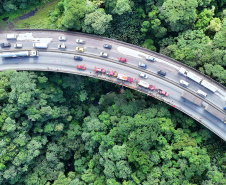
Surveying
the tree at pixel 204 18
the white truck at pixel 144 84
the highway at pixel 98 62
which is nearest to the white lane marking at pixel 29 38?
the highway at pixel 98 62

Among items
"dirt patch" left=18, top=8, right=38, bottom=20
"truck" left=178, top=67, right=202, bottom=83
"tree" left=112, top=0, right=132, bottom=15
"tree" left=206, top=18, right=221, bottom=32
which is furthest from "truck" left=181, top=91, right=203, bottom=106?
"dirt patch" left=18, top=8, right=38, bottom=20

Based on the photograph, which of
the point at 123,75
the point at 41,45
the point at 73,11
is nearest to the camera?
the point at 73,11

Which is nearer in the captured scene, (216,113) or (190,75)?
(216,113)

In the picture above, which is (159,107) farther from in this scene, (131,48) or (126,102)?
(131,48)

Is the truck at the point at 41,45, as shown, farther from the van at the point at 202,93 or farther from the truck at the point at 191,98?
the van at the point at 202,93

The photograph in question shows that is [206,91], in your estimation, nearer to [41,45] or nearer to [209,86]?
[209,86]

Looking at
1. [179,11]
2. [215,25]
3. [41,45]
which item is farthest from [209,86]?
[41,45]
